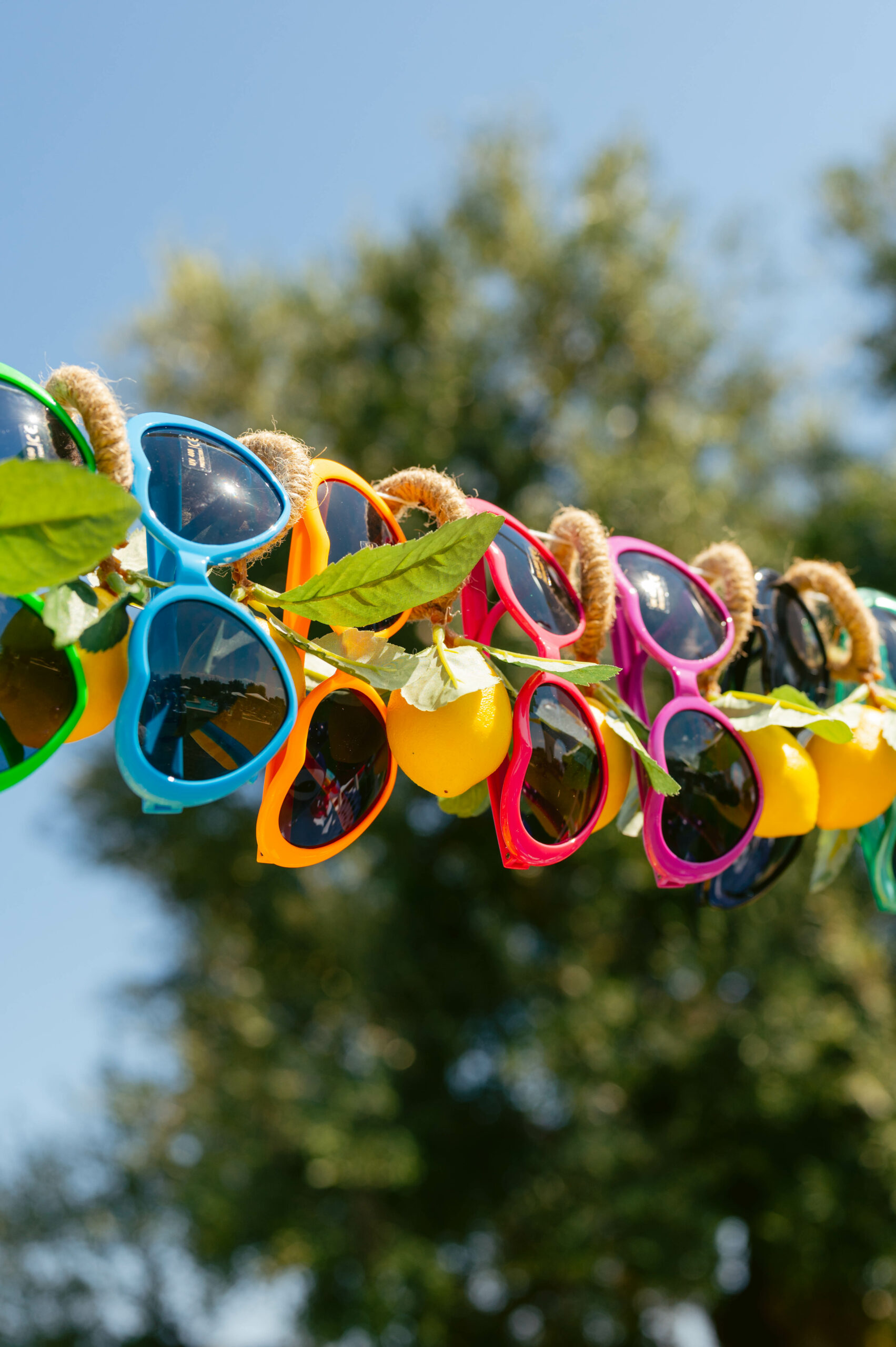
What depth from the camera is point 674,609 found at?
2.07ft

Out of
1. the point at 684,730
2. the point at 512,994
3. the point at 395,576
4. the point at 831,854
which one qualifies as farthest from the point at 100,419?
the point at 512,994

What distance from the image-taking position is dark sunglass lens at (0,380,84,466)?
0.37 metres

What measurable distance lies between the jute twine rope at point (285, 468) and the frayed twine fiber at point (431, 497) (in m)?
0.05

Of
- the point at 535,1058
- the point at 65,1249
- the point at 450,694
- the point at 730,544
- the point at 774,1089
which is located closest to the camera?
the point at 450,694

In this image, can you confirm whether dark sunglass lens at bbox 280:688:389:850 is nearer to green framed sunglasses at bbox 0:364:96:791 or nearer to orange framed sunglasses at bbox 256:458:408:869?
orange framed sunglasses at bbox 256:458:408:869

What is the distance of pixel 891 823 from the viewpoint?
74cm

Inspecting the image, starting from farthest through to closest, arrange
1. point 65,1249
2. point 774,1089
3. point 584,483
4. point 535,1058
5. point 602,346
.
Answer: point 602,346 → point 65,1249 → point 584,483 → point 535,1058 → point 774,1089

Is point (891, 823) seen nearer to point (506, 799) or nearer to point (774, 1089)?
point (506, 799)

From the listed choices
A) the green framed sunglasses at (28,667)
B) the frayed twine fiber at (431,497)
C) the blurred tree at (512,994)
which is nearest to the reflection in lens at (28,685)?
the green framed sunglasses at (28,667)

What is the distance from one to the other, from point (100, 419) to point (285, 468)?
0.11 m

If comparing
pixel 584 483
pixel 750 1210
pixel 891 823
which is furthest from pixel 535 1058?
pixel 891 823

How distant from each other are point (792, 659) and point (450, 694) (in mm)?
349

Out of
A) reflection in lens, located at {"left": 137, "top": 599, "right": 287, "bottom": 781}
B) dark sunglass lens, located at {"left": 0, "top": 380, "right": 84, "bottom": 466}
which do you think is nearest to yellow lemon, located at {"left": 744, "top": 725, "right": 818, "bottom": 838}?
reflection in lens, located at {"left": 137, "top": 599, "right": 287, "bottom": 781}

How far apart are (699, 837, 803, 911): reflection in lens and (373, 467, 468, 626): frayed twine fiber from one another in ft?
0.89
